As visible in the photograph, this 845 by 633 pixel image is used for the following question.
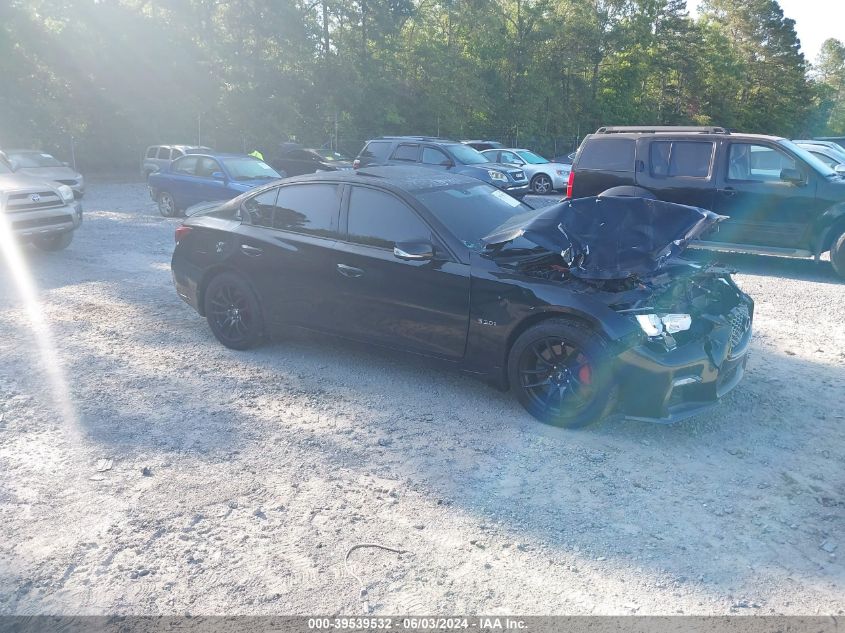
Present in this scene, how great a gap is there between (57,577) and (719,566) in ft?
10.3

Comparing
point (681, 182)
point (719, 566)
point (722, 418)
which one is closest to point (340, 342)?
point (722, 418)

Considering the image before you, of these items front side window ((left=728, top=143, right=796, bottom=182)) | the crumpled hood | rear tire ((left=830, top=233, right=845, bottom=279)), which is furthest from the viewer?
front side window ((left=728, top=143, right=796, bottom=182))

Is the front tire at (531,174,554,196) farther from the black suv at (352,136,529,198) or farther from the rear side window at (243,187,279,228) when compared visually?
the rear side window at (243,187,279,228)

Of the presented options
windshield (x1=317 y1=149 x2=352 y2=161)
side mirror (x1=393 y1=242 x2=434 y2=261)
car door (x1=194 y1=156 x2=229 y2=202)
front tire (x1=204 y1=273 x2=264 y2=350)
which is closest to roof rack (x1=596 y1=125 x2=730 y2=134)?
side mirror (x1=393 y1=242 x2=434 y2=261)

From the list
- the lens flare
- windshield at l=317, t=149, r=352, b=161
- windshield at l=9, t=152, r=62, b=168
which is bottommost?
the lens flare

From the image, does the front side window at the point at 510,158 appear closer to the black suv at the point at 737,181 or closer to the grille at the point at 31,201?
the black suv at the point at 737,181

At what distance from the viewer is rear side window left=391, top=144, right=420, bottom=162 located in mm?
18250

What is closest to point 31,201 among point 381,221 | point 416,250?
point 381,221

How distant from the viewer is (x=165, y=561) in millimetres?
3615

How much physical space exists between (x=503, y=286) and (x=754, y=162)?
22.6ft

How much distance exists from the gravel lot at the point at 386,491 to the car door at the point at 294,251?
0.45 meters

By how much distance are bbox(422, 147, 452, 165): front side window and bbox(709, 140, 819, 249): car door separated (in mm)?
8601

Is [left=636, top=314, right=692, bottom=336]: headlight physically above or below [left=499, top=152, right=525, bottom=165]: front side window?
below

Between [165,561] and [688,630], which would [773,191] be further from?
[165,561]
